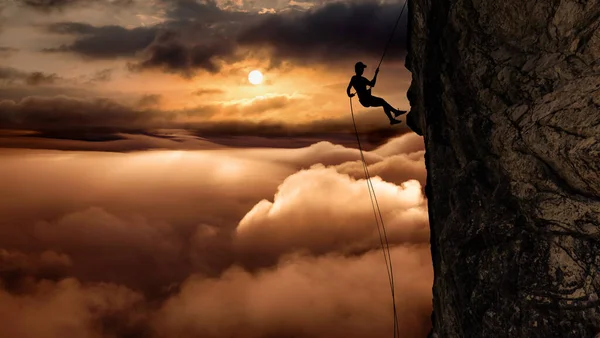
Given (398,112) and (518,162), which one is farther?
(398,112)

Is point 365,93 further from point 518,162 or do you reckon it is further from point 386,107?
point 518,162

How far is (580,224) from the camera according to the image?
407 inches

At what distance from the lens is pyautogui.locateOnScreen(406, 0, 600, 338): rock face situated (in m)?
10.2

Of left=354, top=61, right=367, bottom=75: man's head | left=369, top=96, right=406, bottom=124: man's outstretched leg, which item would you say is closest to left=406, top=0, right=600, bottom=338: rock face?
left=354, top=61, right=367, bottom=75: man's head

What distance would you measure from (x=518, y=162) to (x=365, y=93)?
8.81 m

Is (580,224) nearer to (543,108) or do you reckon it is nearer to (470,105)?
(543,108)

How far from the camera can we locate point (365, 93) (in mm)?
19594

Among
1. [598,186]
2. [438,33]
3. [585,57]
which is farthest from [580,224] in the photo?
[438,33]

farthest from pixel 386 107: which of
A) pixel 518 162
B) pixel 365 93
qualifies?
pixel 518 162

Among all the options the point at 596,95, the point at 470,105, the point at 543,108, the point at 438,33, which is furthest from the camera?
the point at 438,33

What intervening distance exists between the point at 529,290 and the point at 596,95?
5.29 metres

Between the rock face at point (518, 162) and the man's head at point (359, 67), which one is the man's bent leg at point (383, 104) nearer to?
the man's head at point (359, 67)

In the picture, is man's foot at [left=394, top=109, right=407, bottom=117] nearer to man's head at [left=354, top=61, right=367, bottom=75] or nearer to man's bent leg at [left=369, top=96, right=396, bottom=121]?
man's bent leg at [left=369, top=96, right=396, bottom=121]

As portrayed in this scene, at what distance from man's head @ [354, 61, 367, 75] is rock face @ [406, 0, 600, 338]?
8.81 ft
